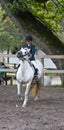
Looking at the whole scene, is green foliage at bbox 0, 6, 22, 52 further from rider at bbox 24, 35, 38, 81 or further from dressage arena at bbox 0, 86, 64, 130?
rider at bbox 24, 35, 38, 81

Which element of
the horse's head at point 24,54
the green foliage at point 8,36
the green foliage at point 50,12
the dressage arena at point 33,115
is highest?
the horse's head at point 24,54

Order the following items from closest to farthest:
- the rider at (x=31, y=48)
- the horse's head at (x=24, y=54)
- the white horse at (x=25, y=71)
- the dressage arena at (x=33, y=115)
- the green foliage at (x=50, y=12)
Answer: the dressage arena at (x=33, y=115)
the horse's head at (x=24, y=54)
the white horse at (x=25, y=71)
the rider at (x=31, y=48)
the green foliage at (x=50, y=12)

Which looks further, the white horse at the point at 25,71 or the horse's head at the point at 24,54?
the white horse at the point at 25,71

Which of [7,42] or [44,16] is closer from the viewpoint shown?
[44,16]

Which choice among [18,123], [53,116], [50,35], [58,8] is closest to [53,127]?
[18,123]

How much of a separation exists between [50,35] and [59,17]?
123 inches

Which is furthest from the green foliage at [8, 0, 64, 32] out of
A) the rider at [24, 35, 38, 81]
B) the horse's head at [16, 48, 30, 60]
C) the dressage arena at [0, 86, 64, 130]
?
the horse's head at [16, 48, 30, 60]

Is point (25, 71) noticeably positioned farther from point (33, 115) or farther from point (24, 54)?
point (33, 115)

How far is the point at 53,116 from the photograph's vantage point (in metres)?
9.83

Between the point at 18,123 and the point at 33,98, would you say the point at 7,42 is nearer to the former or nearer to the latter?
the point at 33,98

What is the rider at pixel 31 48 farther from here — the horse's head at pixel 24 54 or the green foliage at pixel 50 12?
the green foliage at pixel 50 12

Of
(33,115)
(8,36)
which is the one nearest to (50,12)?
(33,115)

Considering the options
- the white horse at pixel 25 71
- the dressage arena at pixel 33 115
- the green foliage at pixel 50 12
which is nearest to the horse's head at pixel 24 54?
the white horse at pixel 25 71

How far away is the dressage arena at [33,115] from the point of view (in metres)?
8.42
